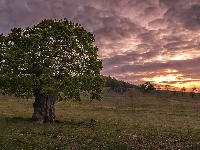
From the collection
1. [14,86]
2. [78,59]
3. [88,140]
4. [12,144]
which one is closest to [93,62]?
[78,59]

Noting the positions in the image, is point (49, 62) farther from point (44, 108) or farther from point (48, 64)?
point (44, 108)

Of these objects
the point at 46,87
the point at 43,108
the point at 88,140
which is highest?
the point at 46,87

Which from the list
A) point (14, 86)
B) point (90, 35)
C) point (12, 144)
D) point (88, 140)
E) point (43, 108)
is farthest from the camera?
point (90, 35)

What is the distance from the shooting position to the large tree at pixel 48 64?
34312mm

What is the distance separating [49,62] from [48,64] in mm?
612

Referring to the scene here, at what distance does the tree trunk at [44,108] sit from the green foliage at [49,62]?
2.09 metres

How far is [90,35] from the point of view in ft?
134

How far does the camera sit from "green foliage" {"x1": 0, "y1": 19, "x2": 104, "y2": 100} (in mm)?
34250

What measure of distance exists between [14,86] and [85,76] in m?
10.1

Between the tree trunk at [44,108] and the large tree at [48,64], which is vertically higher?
the large tree at [48,64]

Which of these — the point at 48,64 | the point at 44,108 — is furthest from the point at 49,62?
the point at 44,108

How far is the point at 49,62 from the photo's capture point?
3497 cm

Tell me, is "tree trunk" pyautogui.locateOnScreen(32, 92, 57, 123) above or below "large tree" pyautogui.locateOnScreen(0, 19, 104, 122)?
below

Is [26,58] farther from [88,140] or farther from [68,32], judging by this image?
[88,140]
